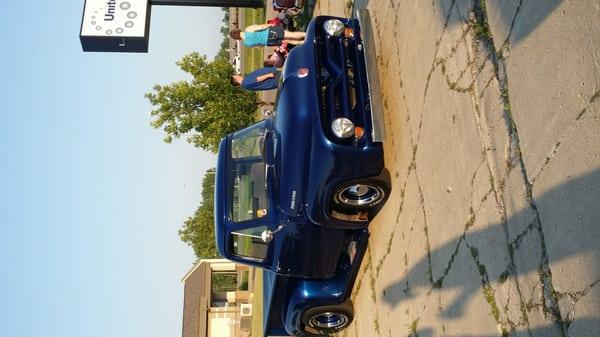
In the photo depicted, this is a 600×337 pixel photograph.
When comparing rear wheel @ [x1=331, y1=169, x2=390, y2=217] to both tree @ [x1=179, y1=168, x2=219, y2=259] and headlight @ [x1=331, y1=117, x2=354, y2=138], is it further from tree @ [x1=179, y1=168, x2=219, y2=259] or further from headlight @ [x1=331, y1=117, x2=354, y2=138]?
tree @ [x1=179, y1=168, x2=219, y2=259]

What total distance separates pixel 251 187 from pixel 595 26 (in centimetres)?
433

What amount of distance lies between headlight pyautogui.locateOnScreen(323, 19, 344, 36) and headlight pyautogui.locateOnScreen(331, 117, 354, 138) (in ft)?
5.14

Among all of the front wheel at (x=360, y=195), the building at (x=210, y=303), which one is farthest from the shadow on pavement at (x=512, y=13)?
the building at (x=210, y=303)

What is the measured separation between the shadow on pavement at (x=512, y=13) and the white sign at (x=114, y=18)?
11756 millimetres

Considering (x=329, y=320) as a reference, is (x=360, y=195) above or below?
above

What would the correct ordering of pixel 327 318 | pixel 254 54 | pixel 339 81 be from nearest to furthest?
pixel 339 81, pixel 327 318, pixel 254 54

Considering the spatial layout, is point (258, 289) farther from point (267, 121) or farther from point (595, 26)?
point (595, 26)

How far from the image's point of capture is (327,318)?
296 inches

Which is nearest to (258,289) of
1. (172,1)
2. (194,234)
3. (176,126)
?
(176,126)

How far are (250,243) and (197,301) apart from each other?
1183 inches

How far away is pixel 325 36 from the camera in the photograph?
686cm

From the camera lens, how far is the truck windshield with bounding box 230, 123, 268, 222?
6602mm

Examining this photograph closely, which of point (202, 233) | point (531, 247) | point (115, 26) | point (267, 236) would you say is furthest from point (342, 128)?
point (202, 233)

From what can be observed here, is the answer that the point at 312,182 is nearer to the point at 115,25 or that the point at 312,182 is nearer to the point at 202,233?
the point at 115,25
